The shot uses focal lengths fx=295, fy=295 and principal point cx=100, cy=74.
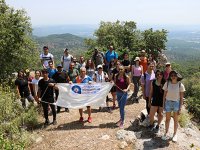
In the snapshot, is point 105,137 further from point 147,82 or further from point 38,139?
point 147,82

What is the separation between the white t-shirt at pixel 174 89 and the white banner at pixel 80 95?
3120 millimetres

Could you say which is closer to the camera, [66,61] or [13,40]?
[66,61]

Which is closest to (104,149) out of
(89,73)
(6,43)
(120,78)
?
(120,78)

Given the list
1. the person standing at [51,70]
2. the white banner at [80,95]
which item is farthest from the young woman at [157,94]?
the person standing at [51,70]

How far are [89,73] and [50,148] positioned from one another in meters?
4.56

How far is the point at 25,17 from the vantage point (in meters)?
27.0

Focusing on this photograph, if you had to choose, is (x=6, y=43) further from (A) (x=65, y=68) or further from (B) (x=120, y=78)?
(B) (x=120, y=78)

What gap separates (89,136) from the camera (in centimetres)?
1092

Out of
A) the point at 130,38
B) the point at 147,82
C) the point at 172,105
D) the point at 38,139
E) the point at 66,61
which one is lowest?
the point at 38,139

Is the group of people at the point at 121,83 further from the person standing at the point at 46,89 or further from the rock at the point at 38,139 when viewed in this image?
the rock at the point at 38,139

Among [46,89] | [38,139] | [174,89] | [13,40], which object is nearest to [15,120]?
[38,139]

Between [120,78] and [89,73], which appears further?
[89,73]

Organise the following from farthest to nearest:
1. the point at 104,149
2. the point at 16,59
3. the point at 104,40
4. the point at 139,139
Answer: the point at 104,40 < the point at 16,59 < the point at 139,139 < the point at 104,149

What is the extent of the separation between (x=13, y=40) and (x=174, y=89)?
17865 millimetres
